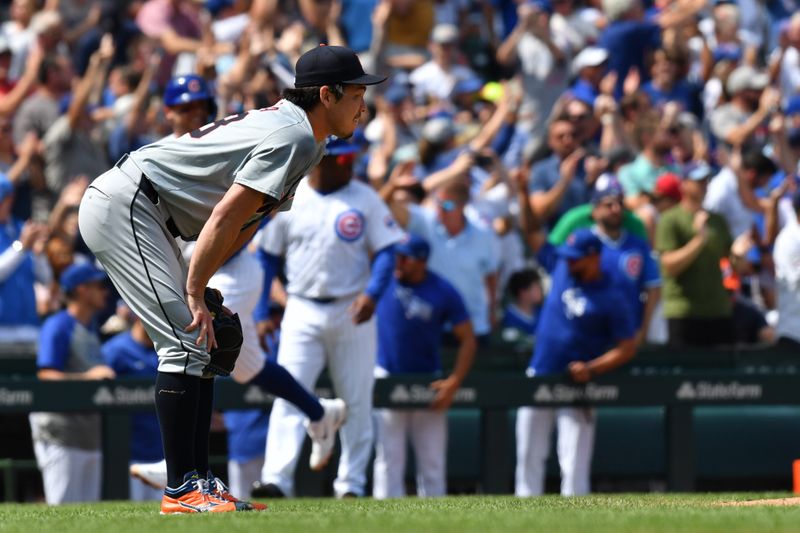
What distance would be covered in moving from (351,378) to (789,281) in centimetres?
356

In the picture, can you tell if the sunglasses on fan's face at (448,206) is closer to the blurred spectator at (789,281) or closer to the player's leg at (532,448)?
the player's leg at (532,448)

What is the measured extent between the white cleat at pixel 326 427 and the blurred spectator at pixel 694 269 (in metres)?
3.68

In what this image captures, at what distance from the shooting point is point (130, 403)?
30.0ft

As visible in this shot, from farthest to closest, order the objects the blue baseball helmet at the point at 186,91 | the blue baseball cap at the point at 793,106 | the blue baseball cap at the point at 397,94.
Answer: the blue baseball cap at the point at 793,106 < the blue baseball cap at the point at 397,94 < the blue baseball helmet at the point at 186,91

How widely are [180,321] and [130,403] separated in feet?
12.5

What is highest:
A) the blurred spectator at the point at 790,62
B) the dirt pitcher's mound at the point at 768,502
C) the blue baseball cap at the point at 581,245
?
the blurred spectator at the point at 790,62

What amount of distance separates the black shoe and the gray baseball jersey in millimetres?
2782

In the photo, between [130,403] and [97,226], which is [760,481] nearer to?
[130,403]

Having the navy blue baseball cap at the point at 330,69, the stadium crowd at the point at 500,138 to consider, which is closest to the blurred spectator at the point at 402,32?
the stadium crowd at the point at 500,138

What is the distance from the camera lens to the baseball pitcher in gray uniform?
5.46 meters

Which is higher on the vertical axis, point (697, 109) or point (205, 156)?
point (697, 109)

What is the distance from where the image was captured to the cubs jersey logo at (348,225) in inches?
335

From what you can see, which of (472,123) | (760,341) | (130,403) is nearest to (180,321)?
(130,403)

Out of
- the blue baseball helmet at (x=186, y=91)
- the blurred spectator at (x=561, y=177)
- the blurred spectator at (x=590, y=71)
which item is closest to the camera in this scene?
the blue baseball helmet at (x=186, y=91)
